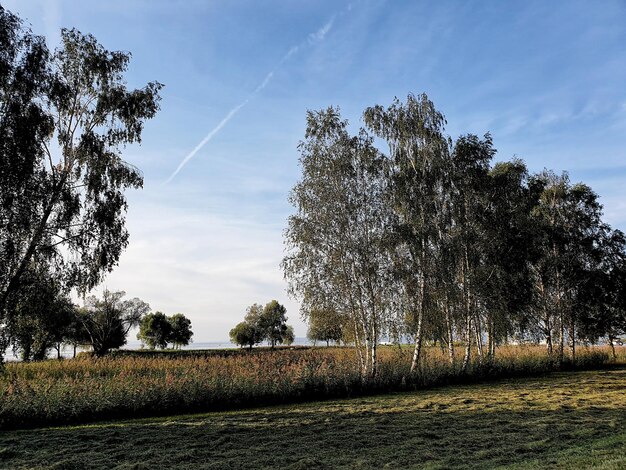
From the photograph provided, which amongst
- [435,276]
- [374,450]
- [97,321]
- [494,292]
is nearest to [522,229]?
[494,292]

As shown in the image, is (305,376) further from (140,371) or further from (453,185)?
(453,185)

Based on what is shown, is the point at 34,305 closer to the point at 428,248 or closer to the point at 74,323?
the point at 428,248

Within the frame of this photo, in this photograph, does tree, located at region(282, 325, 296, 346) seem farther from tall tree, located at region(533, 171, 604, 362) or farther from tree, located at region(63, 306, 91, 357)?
tall tree, located at region(533, 171, 604, 362)

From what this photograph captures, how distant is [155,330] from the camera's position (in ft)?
228

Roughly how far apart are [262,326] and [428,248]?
54435 mm

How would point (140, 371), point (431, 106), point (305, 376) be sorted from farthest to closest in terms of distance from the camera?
point (431, 106)
point (140, 371)
point (305, 376)

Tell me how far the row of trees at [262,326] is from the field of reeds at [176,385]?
50450 millimetres

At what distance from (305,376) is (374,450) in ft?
29.6

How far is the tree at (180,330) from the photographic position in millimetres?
73312

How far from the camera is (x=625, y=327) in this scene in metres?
31.3

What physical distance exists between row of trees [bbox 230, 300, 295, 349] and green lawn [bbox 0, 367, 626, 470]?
5828cm

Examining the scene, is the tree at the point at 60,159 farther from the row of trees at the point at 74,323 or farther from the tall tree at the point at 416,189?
the tall tree at the point at 416,189

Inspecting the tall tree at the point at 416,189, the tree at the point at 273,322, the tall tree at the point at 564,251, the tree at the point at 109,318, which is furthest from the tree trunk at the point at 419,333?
the tree at the point at 273,322

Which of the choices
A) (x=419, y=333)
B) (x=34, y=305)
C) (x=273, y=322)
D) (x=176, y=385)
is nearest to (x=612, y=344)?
(x=419, y=333)
